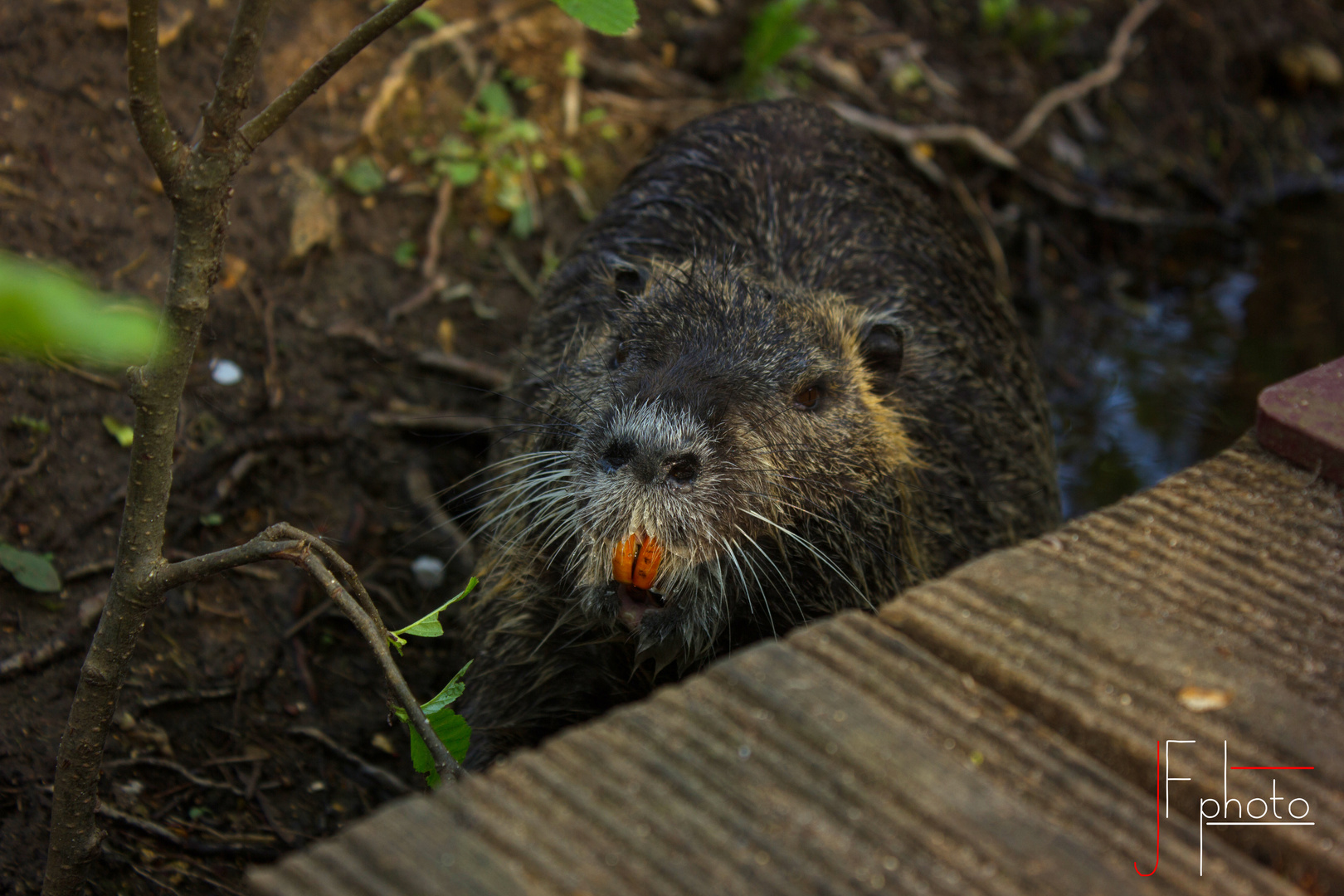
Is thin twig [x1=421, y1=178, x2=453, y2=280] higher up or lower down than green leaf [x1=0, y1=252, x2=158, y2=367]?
lower down

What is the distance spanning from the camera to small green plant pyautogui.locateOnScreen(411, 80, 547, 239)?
4.99 metres

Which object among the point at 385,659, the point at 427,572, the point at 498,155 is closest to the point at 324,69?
the point at 385,659

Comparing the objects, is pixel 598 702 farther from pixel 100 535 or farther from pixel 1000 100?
pixel 1000 100

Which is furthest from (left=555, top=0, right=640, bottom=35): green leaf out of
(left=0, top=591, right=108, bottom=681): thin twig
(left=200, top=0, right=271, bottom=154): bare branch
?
(left=0, top=591, right=108, bottom=681): thin twig

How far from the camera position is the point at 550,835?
125cm

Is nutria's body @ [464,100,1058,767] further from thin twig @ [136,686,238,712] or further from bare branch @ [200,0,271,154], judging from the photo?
bare branch @ [200,0,271,154]

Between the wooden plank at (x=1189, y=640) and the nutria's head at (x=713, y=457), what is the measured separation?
809mm

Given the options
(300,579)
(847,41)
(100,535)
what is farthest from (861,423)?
(847,41)

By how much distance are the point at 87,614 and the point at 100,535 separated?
36 centimetres

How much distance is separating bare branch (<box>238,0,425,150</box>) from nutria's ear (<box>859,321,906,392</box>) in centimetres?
171

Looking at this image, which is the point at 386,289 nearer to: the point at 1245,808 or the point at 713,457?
the point at 713,457

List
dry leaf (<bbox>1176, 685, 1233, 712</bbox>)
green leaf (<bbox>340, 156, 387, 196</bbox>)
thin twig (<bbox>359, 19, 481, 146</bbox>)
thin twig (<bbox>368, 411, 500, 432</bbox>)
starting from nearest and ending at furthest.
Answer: dry leaf (<bbox>1176, 685, 1233, 712</bbox>)
thin twig (<bbox>368, 411, 500, 432</bbox>)
green leaf (<bbox>340, 156, 387, 196</bbox>)
thin twig (<bbox>359, 19, 481, 146</bbox>)

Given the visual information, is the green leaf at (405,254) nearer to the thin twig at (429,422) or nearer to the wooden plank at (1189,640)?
the thin twig at (429,422)

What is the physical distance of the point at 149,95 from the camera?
5.84 feet
